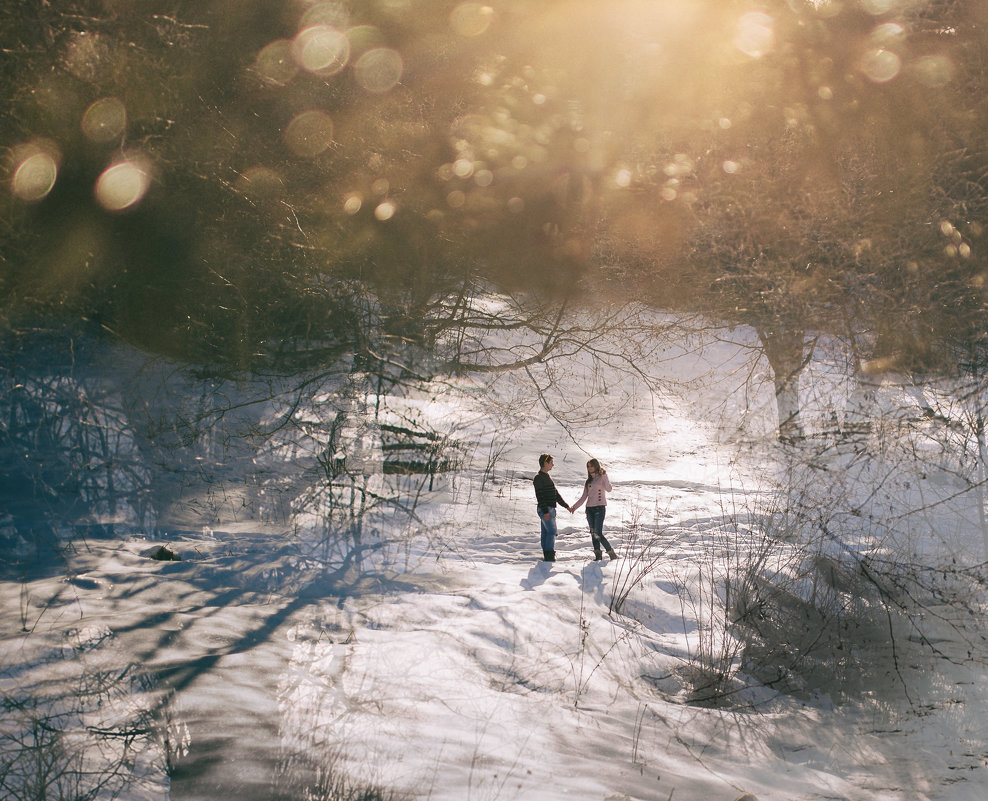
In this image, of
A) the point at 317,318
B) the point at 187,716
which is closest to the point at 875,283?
the point at 317,318

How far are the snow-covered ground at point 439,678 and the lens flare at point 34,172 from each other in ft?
13.6

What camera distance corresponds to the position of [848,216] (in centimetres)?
1241

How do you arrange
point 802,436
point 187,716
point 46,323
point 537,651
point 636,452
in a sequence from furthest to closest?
point 636,452
point 802,436
point 46,323
point 537,651
point 187,716

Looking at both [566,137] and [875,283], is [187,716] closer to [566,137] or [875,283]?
[566,137]

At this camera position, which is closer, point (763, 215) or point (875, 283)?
point (875, 283)

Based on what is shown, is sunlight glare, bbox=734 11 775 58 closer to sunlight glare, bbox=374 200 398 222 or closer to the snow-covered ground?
sunlight glare, bbox=374 200 398 222

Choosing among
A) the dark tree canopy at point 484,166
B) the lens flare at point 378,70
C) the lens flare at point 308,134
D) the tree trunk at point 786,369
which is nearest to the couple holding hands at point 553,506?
the dark tree canopy at point 484,166

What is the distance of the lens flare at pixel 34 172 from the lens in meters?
7.58

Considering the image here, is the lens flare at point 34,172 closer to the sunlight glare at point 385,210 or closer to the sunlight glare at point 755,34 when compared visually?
the sunlight glare at point 385,210

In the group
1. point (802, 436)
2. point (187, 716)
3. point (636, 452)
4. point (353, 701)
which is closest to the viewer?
point (187, 716)

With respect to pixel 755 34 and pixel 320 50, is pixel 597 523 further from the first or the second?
pixel 755 34

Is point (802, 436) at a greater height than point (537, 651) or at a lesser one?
greater

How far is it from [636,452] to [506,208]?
496cm

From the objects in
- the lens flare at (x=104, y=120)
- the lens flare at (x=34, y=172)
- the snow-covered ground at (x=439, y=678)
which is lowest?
the snow-covered ground at (x=439, y=678)
